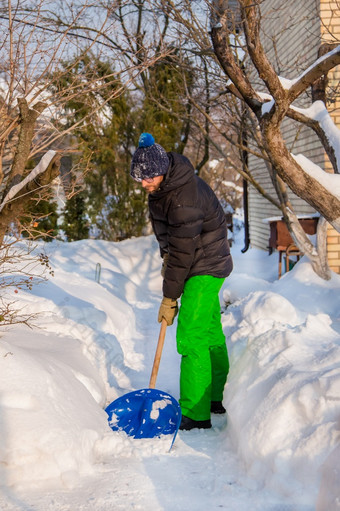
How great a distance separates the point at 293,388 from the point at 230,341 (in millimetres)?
1777

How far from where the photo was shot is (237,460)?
10.7 ft

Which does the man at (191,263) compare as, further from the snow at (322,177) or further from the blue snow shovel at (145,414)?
the snow at (322,177)

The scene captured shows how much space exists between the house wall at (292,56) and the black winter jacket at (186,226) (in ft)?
12.8

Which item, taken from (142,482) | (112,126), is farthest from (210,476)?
(112,126)

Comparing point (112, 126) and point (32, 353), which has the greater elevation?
point (112, 126)

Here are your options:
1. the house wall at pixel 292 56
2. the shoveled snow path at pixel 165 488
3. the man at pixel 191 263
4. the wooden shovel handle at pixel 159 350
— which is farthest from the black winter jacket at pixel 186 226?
the house wall at pixel 292 56

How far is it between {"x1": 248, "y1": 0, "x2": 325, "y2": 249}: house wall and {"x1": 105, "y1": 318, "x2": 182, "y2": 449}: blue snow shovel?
5.11m

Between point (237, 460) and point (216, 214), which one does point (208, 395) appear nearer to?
point (237, 460)

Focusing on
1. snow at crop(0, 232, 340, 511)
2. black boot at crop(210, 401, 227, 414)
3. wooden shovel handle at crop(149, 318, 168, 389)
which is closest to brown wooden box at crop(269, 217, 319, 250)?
snow at crop(0, 232, 340, 511)

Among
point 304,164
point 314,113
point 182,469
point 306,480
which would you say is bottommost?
point 182,469

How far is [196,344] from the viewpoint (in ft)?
13.4

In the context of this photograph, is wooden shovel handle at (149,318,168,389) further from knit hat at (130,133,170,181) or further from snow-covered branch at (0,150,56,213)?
snow-covered branch at (0,150,56,213)

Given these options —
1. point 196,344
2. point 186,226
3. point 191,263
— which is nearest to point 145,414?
point 196,344

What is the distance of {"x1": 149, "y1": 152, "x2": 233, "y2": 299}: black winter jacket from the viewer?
3.88m
